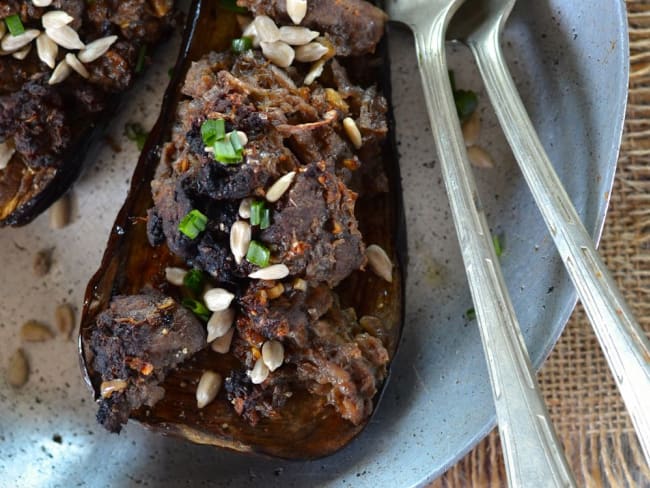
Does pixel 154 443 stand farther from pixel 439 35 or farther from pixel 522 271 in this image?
pixel 439 35

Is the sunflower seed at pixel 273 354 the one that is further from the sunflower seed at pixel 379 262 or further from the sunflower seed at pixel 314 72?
the sunflower seed at pixel 314 72

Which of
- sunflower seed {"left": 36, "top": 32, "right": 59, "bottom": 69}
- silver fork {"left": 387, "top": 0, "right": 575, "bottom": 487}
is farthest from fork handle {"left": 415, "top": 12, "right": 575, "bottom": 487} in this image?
sunflower seed {"left": 36, "top": 32, "right": 59, "bottom": 69}

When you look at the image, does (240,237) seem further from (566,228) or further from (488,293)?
(566,228)

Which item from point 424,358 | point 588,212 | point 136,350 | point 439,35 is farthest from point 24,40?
point 588,212

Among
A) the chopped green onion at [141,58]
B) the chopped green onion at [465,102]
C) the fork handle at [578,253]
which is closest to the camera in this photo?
the fork handle at [578,253]

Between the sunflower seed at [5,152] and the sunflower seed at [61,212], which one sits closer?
the sunflower seed at [5,152]

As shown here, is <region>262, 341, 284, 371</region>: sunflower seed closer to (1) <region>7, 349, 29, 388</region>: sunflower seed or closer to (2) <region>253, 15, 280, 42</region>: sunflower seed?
(2) <region>253, 15, 280, 42</region>: sunflower seed

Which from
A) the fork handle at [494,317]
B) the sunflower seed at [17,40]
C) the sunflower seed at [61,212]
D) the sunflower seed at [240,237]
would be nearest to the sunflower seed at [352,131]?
the fork handle at [494,317]
